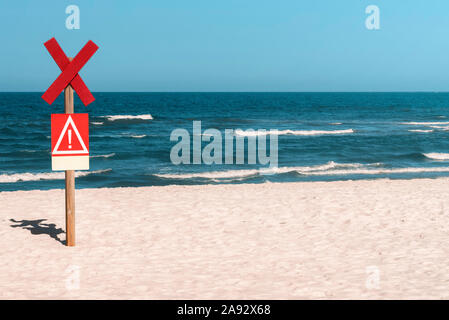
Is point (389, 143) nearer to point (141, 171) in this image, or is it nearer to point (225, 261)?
point (141, 171)

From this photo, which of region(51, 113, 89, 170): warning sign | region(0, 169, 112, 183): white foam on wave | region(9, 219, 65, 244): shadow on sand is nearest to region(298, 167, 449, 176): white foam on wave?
region(0, 169, 112, 183): white foam on wave

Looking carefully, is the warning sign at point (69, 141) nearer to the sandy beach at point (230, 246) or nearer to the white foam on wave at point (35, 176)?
the sandy beach at point (230, 246)

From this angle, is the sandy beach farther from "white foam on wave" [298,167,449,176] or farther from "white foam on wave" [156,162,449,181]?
"white foam on wave" [298,167,449,176]

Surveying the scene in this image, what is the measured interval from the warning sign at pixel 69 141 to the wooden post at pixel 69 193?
172 millimetres

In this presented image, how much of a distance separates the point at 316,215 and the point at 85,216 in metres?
4.67

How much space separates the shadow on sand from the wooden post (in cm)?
56

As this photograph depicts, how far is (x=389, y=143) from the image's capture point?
31.1 meters

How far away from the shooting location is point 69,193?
7656mm

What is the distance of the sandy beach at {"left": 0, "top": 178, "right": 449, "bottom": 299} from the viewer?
19.9 ft

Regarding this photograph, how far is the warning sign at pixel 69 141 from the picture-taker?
718 centimetres

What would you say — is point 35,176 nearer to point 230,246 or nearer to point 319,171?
point 319,171

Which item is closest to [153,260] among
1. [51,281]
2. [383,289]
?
[51,281]

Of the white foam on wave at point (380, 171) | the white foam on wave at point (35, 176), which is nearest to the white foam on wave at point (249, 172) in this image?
the white foam on wave at point (380, 171)
